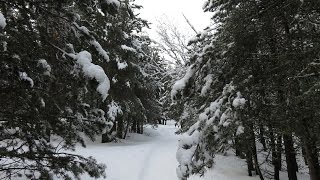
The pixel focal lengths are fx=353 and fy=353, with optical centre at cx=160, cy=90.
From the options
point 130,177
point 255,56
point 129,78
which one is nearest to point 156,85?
point 129,78

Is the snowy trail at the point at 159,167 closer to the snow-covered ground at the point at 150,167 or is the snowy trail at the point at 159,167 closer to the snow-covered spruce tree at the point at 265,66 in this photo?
the snow-covered ground at the point at 150,167

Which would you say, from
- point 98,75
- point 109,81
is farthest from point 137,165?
point 98,75

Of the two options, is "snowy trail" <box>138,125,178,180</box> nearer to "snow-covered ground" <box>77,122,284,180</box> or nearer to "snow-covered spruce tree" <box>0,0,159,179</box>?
"snow-covered ground" <box>77,122,284,180</box>

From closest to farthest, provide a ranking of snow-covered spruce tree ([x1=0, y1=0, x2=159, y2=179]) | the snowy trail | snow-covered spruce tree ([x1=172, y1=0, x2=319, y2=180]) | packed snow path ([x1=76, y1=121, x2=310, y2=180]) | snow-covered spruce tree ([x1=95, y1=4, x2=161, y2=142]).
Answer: snow-covered spruce tree ([x1=0, y1=0, x2=159, y2=179]) < snow-covered spruce tree ([x1=172, y1=0, x2=319, y2=180]) < packed snow path ([x1=76, y1=121, x2=310, y2=180]) < the snowy trail < snow-covered spruce tree ([x1=95, y1=4, x2=161, y2=142])

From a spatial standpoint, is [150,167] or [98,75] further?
[150,167]

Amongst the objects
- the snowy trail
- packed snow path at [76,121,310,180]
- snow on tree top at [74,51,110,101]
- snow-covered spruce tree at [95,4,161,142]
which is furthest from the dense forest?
snow-covered spruce tree at [95,4,161,142]

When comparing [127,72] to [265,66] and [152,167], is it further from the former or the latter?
[265,66]

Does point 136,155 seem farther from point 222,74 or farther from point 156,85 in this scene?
point 156,85

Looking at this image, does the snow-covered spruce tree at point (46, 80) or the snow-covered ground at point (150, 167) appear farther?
the snow-covered ground at point (150, 167)

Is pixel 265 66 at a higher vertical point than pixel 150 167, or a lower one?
higher

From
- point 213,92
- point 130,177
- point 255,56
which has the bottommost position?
point 130,177

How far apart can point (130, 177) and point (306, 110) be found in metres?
7.45

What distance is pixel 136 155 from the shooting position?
17.8 m

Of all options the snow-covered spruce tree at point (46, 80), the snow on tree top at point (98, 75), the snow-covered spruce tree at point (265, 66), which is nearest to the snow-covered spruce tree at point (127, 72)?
the snow-covered spruce tree at point (265, 66)
